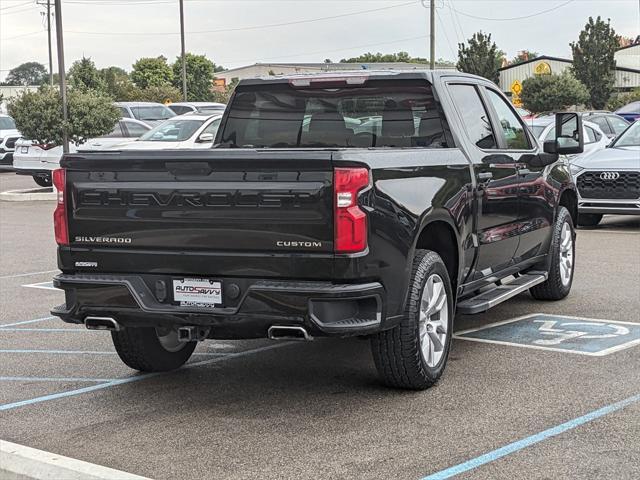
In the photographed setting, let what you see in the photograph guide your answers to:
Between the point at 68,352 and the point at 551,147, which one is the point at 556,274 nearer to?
the point at 551,147

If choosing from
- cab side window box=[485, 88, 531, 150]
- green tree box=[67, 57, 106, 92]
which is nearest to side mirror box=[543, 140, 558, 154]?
cab side window box=[485, 88, 531, 150]

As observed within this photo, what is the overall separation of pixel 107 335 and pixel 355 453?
140 inches

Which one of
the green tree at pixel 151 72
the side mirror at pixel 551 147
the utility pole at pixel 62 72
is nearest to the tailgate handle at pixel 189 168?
the side mirror at pixel 551 147

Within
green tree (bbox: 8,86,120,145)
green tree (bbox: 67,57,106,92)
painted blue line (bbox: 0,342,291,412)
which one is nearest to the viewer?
painted blue line (bbox: 0,342,291,412)

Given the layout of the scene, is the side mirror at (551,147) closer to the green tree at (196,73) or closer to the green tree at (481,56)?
the green tree at (481,56)

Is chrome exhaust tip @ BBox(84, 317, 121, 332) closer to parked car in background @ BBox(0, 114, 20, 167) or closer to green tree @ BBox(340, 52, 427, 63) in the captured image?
parked car in background @ BBox(0, 114, 20, 167)

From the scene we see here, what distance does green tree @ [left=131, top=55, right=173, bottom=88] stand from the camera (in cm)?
9906

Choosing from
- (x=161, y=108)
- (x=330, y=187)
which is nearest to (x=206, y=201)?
(x=330, y=187)

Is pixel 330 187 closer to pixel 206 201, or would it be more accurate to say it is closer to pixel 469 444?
pixel 206 201

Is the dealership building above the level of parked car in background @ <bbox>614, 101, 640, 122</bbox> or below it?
above

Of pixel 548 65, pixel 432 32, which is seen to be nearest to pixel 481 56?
pixel 548 65

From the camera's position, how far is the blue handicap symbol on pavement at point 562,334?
23.5 ft

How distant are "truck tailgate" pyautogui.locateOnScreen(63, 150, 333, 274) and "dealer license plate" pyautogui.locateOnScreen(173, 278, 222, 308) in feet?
0.53

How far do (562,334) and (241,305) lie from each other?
10.5ft
